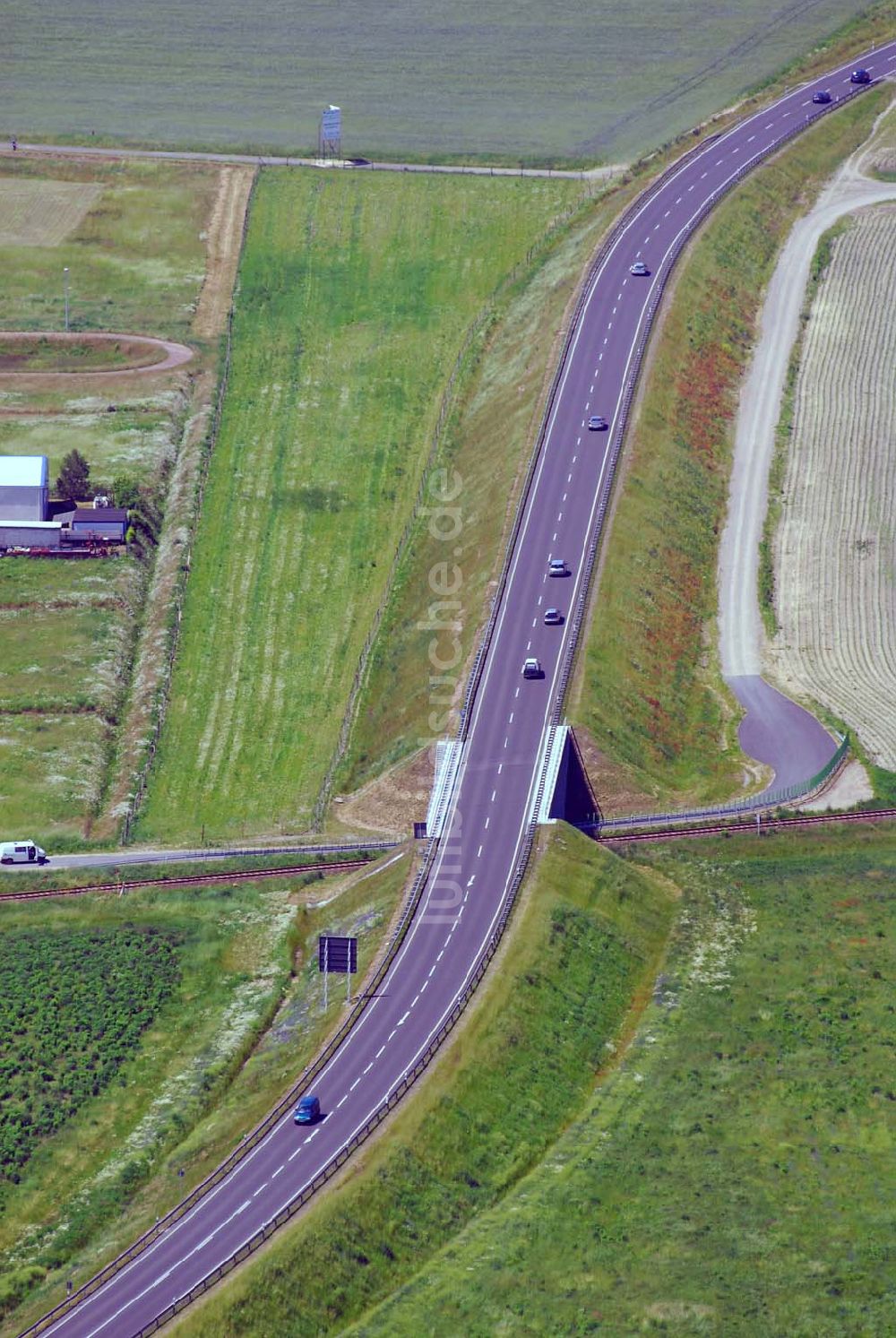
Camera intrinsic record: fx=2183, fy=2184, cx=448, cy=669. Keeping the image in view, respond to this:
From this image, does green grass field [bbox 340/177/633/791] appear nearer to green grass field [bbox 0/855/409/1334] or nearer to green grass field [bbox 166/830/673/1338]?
green grass field [bbox 0/855/409/1334]

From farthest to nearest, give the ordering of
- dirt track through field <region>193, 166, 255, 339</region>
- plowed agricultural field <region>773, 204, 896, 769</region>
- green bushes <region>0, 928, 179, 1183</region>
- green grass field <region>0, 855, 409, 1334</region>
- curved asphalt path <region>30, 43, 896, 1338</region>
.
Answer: dirt track through field <region>193, 166, 255, 339</region>, plowed agricultural field <region>773, 204, 896, 769</region>, green bushes <region>0, 928, 179, 1183</region>, green grass field <region>0, 855, 409, 1334</region>, curved asphalt path <region>30, 43, 896, 1338</region>

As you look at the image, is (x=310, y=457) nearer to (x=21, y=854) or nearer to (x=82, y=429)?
(x=82, y=429)

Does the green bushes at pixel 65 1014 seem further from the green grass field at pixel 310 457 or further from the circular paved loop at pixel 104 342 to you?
the circular paved loop at pixel 104 342

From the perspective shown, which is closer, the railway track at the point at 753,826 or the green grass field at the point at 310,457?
the railway track at the point at 753,826

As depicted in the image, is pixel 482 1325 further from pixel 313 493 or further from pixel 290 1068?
pixel 313 493

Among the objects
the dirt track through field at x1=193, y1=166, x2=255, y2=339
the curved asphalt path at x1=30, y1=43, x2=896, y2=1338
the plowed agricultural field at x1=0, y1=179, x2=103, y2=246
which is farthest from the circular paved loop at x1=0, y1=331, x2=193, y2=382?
the curved asphalt path at x1=30, y1=43, x2=896, y2=1338

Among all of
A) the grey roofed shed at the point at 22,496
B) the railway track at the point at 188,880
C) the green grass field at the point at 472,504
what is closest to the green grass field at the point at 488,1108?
the railway track at the point at 188,880
